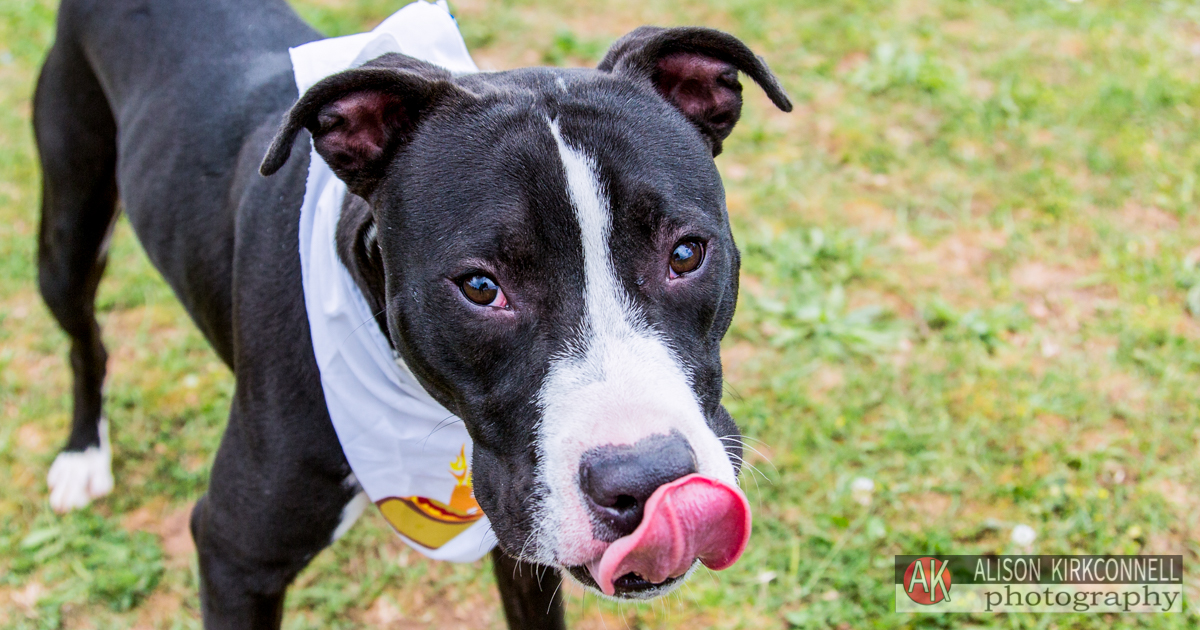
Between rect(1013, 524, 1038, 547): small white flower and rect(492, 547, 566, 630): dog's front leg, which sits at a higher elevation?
rect(492, 547, 566, 630): dog's front leg

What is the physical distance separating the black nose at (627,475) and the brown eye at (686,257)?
48 cm

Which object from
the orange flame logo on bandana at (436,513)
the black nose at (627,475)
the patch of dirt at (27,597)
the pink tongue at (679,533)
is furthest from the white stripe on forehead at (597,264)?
the patch of dirt at (27,597)

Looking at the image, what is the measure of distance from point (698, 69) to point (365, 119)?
0.91 meters

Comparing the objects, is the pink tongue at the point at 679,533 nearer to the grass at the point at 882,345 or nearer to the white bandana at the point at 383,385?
the white bandana at the point at 383,385

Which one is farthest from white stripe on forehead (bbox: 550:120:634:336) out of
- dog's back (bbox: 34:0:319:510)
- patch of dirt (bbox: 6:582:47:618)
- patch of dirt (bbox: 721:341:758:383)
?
patch of dirt (bbox: 6:582:47:618)

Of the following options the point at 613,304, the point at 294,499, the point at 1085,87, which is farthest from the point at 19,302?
the point at 1085,87

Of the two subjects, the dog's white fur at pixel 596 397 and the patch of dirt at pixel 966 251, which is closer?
the dog's white fur at pixel 596 397

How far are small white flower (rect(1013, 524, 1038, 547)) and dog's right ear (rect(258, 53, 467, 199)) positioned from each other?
9.23 ft

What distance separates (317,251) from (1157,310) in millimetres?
4066

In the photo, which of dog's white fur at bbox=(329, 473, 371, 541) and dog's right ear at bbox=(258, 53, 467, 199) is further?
dog's white fur at bbox=(329, 473, 371, 541)

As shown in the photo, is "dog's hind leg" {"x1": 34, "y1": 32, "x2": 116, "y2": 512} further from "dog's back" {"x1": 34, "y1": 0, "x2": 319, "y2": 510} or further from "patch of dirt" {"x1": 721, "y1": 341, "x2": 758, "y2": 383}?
"patch of dirt" {"x1": 721, "y1": 341, "x2": 758, "y2": 383}

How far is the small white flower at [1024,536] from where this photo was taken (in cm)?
390

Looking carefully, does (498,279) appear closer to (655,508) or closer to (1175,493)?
(655,508)

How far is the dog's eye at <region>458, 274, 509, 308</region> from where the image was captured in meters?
2.28
